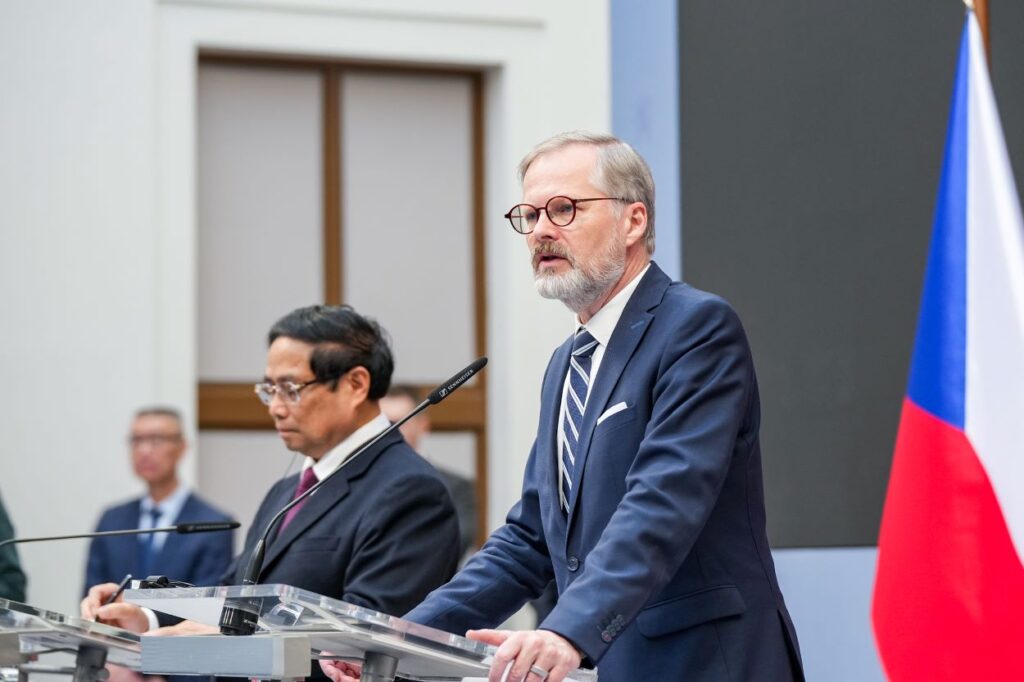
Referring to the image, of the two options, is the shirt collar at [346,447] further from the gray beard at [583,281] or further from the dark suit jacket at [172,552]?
the dark suit jacket at [172,552]

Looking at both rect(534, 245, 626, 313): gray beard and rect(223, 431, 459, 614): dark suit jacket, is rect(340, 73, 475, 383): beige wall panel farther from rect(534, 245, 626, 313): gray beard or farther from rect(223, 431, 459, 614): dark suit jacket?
rect(534, 245, 626, 313): gray beard

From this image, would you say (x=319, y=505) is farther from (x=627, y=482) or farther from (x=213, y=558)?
(x=213, y=558)

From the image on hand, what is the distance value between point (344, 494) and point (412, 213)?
487 cm

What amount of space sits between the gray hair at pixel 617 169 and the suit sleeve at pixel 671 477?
27 cm

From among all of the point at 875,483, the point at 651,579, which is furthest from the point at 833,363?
the point at 651,579

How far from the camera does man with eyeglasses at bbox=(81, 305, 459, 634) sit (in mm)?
3465

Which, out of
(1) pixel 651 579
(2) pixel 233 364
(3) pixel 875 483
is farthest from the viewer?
(2) pixel 233 364

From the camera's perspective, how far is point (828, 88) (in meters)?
4.30

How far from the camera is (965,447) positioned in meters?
3.42

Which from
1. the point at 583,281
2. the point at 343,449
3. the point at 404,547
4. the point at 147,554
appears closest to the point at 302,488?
the point at 343,449

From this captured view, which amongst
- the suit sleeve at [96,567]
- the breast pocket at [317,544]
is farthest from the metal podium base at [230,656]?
the suit sleeve at [96,567]

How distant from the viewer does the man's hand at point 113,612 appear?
3.61m

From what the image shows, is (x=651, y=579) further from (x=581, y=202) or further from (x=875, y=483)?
(x=875, y=483)

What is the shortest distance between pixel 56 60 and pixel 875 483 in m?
4.70
